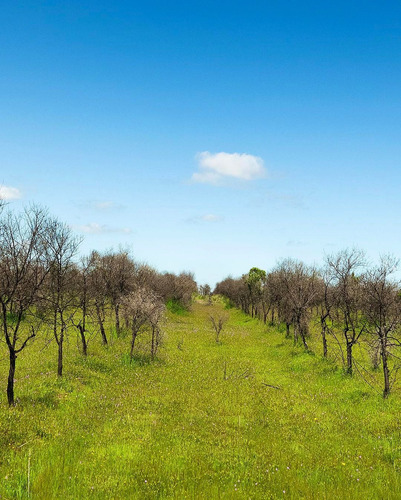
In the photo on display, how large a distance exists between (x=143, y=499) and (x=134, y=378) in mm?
12818

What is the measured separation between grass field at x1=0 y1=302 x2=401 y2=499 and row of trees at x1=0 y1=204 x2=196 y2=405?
9.43 ft

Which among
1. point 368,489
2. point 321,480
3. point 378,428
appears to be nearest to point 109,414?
point 321,480

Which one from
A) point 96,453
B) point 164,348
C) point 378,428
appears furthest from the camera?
point 164,348

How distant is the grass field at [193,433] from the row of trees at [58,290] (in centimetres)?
287

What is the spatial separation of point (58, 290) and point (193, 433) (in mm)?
12416

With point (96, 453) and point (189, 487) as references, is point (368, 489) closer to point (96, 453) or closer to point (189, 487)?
point (189, 487)

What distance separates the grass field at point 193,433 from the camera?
9719mm

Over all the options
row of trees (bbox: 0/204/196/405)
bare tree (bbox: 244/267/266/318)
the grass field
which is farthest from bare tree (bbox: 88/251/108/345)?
bare tree (bbox: 244/267/266/318)

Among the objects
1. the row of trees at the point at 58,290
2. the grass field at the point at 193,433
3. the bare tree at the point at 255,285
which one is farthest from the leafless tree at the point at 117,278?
the bare tree at the point at 255,285

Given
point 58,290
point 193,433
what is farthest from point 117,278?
point 193,433

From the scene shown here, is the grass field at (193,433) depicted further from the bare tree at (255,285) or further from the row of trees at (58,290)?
the bare tree at (255,285)

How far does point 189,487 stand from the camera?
31.6ft

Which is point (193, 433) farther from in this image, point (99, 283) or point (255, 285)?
point (255, 285)

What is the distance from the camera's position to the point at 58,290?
800 inches
